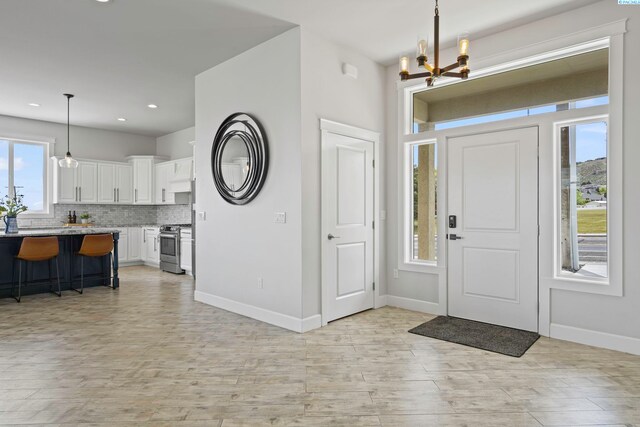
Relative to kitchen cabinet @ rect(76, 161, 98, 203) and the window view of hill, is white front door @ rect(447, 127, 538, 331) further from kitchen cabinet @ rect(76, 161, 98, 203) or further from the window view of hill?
kitchen cabinet @ rect(76, 161, 98, 203)

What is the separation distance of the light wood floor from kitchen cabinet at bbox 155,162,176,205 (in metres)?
4.35

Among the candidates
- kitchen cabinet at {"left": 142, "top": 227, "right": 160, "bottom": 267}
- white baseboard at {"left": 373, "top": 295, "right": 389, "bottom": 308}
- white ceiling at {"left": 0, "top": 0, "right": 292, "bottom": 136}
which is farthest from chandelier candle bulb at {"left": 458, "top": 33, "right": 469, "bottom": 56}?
kitchen cabinet at {"left": 142, "top": 227, "right": 160, "bottom": 267}

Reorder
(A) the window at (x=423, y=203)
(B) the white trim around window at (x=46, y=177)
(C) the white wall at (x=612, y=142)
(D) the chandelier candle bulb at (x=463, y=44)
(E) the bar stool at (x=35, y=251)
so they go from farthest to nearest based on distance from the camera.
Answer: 1. (B) the white trim around window at (x=46, y=177)
2. (E) the bar stool at (x=35, y=251)
3. (A) the window at (x=423, y=203)
4. (C) the white wall at (x=612, y=142)
5. (D) the chandelier candle bulb at (x=463, y=44)

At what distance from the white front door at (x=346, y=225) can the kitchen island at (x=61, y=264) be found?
12.6ft

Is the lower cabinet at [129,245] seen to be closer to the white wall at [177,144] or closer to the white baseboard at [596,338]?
the white wall at [177,144]

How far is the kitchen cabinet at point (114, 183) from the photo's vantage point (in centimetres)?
817

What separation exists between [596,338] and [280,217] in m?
3.06

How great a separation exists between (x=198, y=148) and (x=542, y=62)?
4.06 metres

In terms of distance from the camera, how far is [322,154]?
13.1ft

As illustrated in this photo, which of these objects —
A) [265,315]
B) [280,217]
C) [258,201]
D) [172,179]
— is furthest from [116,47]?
[172,179]

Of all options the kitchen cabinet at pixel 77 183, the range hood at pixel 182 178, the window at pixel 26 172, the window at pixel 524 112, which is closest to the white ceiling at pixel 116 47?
the window at pixel 26 172

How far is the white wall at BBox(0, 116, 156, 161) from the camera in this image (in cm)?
726

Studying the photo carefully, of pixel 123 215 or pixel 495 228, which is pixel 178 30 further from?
pixel 123 215

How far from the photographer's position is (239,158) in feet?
14.5
